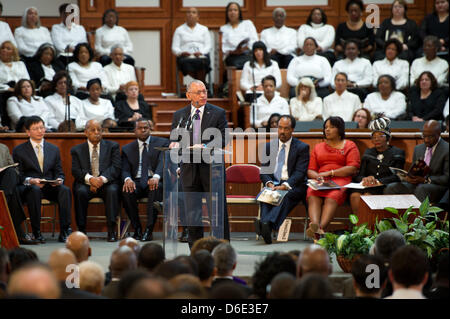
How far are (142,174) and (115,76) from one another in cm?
266

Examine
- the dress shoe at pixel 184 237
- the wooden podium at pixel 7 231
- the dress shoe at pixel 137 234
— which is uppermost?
the wooden podium at pixel 7 231

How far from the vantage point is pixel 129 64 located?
→ 10.8 metres

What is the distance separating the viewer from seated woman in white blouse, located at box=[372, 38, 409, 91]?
10430 millimetres

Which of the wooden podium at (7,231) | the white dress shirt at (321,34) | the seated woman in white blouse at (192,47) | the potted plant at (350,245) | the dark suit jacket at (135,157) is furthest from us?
the white dress shirt at (321,34)

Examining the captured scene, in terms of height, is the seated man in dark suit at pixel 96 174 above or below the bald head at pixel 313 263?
below

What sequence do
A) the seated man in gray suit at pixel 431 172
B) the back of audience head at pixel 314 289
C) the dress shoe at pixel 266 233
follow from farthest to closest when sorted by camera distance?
the dress shoe at pixel 266 233 < the seated man in gray suit at pixel 431 172 < the back of audience head at pixel 314 289

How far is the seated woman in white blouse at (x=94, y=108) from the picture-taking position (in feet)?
31.3

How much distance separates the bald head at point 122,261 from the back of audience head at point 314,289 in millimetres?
1080

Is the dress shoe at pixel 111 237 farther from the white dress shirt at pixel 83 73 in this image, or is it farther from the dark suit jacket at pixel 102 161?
the white dress shirt at pixel 83 73

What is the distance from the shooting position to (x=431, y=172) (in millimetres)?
7609

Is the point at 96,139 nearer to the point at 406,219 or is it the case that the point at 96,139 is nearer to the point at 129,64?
the point at 129,64

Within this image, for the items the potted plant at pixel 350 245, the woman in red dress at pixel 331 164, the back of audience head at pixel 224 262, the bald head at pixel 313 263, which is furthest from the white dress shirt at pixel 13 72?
the bald head at pixel 313 263

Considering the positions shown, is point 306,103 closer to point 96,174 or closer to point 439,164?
point 439,164

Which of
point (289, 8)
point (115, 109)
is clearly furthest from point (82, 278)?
point (289, 8)
